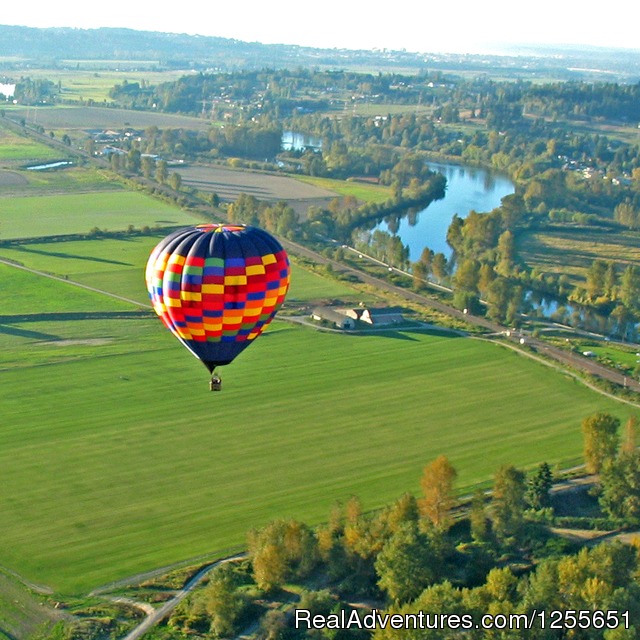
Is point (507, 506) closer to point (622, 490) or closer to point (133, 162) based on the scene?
point (622, 490)

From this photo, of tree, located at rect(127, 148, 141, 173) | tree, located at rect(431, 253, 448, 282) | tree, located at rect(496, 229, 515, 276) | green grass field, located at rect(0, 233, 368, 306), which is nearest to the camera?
green grass field, located at rect(0, 233, 368, 306)

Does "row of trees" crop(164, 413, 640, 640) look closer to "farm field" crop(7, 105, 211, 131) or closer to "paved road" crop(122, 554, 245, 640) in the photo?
"paved road" crop(122, 554, 245, 640)

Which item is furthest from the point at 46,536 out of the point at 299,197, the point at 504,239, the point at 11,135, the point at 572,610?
the point at 11,135

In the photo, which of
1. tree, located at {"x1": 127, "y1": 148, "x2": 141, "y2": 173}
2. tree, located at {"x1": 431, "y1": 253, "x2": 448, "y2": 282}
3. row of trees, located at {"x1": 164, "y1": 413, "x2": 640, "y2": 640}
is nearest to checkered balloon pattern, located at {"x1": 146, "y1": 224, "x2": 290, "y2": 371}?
row of trees, located at {"x1": 164, "y1": 413, "x2": 640, "y2": 640}

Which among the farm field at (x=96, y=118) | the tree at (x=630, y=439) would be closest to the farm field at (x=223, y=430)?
the tree at (x=630, y=439)

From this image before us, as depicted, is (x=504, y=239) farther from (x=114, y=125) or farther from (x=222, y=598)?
(x=114, y=125)

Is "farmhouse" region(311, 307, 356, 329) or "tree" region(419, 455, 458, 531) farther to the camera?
"farmhouse" region(311, 307, 356, 329)
